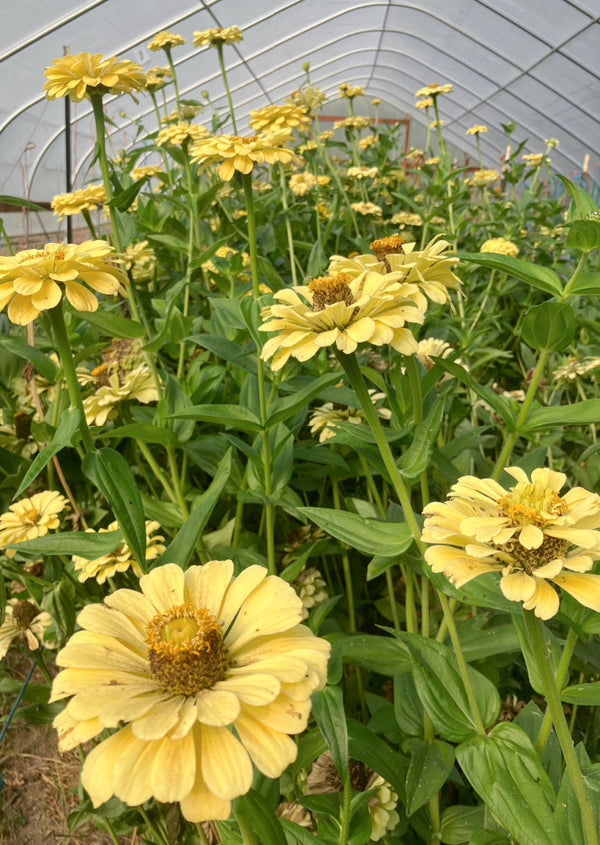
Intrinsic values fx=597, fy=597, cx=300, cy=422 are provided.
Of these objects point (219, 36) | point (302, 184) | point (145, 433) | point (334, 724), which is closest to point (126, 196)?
point (145, 433)

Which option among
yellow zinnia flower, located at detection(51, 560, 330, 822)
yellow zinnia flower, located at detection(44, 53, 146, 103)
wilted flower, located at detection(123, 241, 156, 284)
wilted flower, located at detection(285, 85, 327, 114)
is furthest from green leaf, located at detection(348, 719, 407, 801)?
wilted flower, located at detection(285, 85, 327, 114)

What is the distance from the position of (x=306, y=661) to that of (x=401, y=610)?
2.65ft

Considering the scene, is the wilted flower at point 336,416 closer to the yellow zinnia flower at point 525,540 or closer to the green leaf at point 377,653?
the green leaf at point 377,653

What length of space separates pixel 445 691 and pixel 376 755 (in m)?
0.14

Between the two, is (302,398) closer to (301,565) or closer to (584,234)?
(301,565)

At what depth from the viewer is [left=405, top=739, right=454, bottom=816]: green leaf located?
2.08 ft

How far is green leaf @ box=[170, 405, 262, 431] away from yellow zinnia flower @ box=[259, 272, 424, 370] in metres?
0.20

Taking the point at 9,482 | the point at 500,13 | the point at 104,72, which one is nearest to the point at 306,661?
the point at 9,482

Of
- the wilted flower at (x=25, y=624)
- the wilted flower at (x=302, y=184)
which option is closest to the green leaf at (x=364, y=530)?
the wilted flower at (x=25, y=624)

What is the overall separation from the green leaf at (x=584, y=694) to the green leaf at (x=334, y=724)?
206mm

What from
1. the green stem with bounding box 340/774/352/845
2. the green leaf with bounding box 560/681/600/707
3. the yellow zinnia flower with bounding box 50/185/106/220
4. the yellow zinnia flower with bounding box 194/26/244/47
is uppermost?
the yellow zinnia flower with bounding box 194/26/244/47

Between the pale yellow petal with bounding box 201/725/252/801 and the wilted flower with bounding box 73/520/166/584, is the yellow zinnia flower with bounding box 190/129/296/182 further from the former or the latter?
the pale yellow petal with bounding box 201/725/252/801

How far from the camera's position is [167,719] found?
0.34 meters

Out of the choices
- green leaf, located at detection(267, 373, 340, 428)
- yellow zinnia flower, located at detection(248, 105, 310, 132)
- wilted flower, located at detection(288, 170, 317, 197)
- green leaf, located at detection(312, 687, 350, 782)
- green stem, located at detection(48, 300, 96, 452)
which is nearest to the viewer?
green leaf, located at detection(312, 687, 350, 782)
